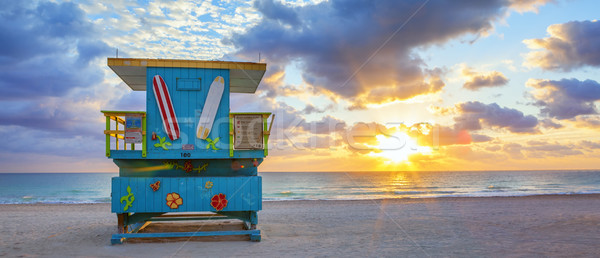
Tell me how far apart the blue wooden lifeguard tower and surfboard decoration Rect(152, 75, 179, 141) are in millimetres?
24

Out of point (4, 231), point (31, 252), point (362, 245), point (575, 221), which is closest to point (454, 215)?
point (575, 221)

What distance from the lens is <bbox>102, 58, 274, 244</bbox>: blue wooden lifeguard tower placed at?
1002 cm

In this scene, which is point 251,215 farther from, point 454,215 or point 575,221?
point 575,221

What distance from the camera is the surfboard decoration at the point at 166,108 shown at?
1020cm

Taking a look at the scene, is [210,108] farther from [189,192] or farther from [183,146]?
[189,192]

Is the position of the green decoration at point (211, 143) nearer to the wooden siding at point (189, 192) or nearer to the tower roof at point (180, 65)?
the wooden siding at point (189, 192)

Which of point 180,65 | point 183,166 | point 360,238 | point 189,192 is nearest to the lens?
point 189,192

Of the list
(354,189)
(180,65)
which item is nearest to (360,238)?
(180,65)

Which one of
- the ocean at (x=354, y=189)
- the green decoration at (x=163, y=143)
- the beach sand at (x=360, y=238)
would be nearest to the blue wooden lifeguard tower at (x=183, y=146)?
the green decoration at (x=163, y=143)

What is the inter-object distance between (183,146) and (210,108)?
1189 mm

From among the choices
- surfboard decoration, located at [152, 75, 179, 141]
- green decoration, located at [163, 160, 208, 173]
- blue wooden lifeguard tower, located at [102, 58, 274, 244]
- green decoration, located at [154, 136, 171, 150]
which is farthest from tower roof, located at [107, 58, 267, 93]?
green decoration, located at [163, 160, 208, 173]

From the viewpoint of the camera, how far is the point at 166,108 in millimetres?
10211

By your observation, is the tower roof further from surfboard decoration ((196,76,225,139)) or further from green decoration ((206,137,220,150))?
green decoration ((206,137,220,150))

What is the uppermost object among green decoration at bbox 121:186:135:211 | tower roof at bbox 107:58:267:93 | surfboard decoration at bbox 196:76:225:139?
tower roof at bbox 107:58:267:93
